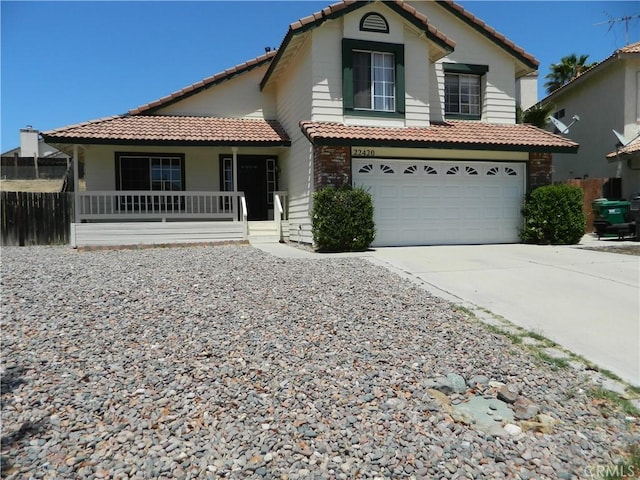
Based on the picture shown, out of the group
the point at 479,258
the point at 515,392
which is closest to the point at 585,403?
the point at 515,392

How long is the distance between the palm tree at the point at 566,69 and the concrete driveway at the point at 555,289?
25197 millimetres

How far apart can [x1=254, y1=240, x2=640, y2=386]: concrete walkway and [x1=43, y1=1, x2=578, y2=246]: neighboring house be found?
223 centimetres

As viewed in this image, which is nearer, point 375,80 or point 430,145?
point 430,145

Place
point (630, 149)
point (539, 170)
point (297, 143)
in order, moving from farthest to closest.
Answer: point (630, 149)
point (297, 143)
point (539, 170)

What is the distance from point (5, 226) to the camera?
47.4 feet

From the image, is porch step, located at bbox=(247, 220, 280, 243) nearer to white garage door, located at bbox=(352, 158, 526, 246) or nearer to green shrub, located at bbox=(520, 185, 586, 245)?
white garage door, located at bbox=(352, 158, 526, 246)

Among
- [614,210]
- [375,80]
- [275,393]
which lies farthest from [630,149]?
[275,393]

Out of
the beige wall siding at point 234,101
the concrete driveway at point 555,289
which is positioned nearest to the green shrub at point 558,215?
the concrete driveway at point 555,289

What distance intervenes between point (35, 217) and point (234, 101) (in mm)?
7475

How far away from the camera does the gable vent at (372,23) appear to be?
1252 cm

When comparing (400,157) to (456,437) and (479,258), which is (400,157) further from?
(456,437)

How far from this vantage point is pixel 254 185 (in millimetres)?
16266

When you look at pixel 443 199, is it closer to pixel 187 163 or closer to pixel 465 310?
pixel 465 310

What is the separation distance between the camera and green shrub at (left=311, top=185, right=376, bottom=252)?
1130 centimetres
